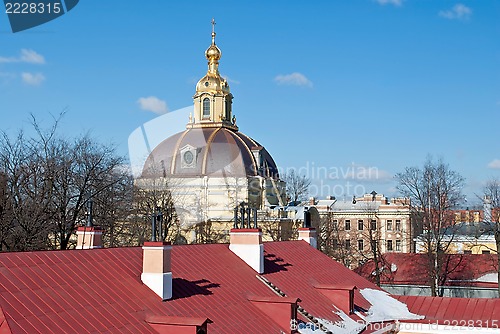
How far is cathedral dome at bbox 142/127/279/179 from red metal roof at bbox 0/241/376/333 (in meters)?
43.3

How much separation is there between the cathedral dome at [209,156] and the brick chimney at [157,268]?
4765 centimetres

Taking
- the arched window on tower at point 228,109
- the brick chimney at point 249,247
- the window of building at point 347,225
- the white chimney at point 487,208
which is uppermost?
the arched window on tower at point 228,109

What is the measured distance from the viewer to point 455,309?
65.6 ft

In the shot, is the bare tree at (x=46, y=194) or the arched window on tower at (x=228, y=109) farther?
the arched window on tower at (x=228, y=109)

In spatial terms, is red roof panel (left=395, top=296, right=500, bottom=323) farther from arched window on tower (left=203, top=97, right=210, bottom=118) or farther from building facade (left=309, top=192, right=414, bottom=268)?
arched window on tower (left=203, top=97, right=210, bottom=118)

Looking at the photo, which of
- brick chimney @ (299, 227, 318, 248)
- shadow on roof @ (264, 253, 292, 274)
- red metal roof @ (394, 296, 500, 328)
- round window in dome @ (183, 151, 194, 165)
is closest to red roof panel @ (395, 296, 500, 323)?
red metal roof @ (394, 296, 500, 328)

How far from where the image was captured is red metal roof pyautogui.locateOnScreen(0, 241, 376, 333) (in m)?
→ 9.81

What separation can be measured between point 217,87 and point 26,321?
6350 cm

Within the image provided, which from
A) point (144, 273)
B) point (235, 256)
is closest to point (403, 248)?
A: point (235, 256)

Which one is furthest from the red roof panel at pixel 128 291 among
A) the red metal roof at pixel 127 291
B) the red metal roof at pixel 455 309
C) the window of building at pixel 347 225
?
the window of building at pixel 347 225

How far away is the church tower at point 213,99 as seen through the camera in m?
70.1

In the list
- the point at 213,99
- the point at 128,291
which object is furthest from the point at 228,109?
the point at 128,291

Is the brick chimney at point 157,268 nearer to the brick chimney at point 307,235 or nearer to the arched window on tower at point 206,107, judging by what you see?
the brick chimney at point 307,235

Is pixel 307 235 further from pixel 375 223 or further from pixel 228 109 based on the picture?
pixel 228 109
